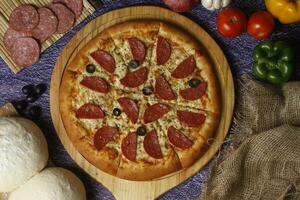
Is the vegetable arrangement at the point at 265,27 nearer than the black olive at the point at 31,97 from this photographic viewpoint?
Yes

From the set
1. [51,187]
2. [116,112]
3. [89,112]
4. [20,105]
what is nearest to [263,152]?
[116,112]

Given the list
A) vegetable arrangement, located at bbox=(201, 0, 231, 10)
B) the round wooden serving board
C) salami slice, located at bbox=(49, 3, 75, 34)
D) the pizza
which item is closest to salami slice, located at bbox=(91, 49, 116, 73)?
the pizza

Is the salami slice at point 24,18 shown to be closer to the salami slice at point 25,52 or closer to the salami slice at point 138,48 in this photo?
the salami slice at point 25,52

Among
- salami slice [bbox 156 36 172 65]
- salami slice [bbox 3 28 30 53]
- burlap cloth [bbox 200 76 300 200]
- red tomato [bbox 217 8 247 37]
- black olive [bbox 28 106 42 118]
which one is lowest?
burlap cloth [bbox 200 76 300 200]

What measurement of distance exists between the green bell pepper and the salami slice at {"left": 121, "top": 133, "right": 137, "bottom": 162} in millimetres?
755

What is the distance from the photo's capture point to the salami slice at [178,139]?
2.95 m

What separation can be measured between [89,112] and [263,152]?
3.16 ft

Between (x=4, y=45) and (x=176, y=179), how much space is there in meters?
1.23

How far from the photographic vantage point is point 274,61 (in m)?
2.89

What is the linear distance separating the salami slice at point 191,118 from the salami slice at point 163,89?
0.10 metres

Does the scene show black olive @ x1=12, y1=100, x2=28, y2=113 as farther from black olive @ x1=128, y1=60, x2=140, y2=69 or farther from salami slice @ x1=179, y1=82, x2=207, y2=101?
salami slice @ x1=179, y1=82, x2=207, y2=101

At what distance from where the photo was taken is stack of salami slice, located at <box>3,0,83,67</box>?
306 centimetres

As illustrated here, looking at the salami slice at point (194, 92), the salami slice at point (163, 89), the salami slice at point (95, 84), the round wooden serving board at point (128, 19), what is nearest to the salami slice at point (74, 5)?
the round wooden serving board at point (128, 19)

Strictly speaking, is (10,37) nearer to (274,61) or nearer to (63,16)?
(63,16)
